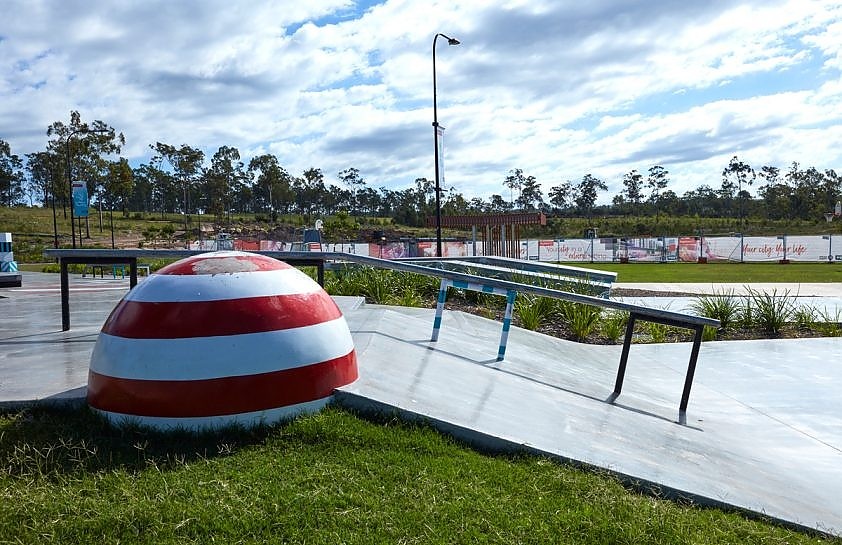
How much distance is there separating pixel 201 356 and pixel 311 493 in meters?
1.18

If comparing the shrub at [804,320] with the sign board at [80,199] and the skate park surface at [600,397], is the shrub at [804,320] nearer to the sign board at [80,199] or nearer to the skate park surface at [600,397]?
the skate park surface at [600,397]

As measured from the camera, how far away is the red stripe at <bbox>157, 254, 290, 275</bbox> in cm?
461

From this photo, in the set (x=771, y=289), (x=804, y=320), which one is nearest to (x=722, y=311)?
(x=804, y=320)

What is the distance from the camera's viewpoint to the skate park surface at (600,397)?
14.5 feet

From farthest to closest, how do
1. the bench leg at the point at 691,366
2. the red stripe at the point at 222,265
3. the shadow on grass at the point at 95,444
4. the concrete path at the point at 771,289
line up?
the concrete path at the point at 771,289 < the bench leg at the point at 691,366 < the red stripe at the point at 222,265 < the shadow on grass at the point at 95,444

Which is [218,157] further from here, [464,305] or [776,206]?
[464,305]

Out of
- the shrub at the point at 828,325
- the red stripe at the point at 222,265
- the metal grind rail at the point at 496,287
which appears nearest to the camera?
the red stripe at the point at 222,265

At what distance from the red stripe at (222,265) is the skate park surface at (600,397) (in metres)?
1.07

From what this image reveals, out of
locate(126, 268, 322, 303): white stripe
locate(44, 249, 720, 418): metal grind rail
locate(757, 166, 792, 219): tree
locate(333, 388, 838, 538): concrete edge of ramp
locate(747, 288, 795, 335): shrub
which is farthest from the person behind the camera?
locate(757, 166, 792, 219): tree

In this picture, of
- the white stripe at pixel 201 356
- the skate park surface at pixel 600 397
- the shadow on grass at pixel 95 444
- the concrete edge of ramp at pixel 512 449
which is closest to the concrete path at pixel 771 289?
the skate park surface at pixel 600 397

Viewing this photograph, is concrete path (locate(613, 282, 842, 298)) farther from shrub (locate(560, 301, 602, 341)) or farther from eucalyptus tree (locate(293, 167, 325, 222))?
eucalyptus tree (locate(293, 167, 325, 222))

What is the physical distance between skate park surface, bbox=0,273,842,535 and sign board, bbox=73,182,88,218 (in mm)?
20728

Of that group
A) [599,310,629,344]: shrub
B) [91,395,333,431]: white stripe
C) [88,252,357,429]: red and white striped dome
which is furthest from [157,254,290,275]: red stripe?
[599,310,629,344]: shrub

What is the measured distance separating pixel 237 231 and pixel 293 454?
8074cm
